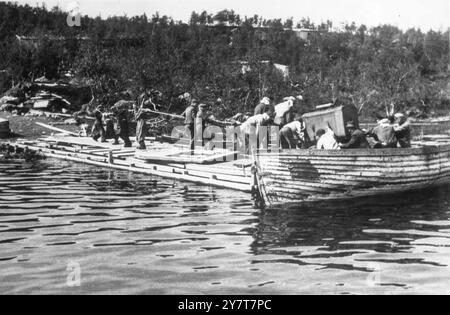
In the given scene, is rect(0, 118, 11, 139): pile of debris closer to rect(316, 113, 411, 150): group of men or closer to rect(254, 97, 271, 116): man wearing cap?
rect(254, 97, 271, 116): man wearing cap

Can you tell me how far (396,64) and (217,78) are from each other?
38904 millimetres

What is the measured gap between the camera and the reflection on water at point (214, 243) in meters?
7.10

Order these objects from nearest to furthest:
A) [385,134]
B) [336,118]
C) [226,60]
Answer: [336,118] → [385,134] → [226,60]

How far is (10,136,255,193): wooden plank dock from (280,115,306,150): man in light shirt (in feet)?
3.98

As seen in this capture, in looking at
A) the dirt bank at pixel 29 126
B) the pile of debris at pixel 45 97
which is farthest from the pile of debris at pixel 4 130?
the pile of debris at pixel 45 97

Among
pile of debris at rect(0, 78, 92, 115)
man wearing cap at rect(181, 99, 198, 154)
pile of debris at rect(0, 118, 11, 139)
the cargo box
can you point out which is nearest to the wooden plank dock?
man wearing cap at rect(181, 99, 198, 154)

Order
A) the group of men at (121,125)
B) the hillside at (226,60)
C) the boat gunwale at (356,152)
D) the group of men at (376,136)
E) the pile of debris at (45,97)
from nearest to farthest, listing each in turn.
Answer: the boat gunwale at (356,152) < the group of men at (376,136) < the group of men at (121,125) < the pile of debris at (45,97) < the hillside at (226,60)

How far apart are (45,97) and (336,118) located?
31.0m

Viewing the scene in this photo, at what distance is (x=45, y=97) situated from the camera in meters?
40.2

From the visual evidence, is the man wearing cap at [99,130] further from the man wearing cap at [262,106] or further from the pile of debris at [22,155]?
the man wearing cap at [262,106]

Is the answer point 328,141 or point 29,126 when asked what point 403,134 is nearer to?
point 328,141

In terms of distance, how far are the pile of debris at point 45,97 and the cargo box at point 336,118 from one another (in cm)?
2729

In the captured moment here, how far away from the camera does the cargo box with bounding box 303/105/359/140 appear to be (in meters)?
13.7

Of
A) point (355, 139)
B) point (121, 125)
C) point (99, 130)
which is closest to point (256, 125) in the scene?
point (355, 139)
